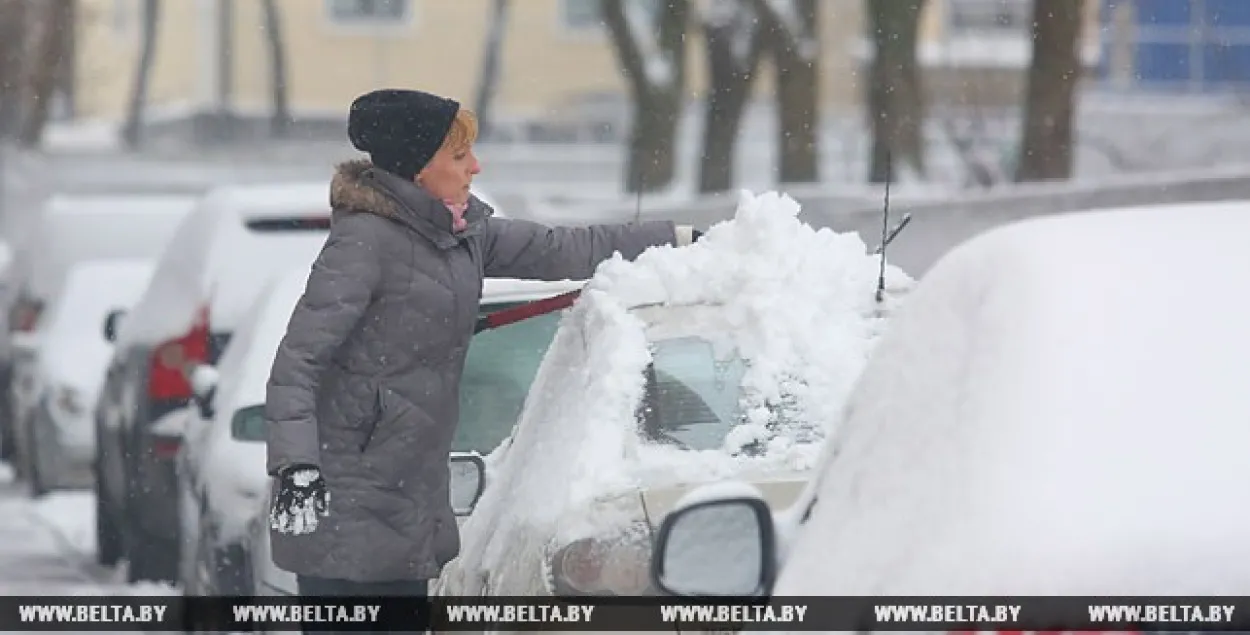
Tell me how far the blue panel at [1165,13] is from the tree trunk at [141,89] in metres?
15.7

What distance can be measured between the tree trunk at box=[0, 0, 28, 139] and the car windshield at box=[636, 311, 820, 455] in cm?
3694

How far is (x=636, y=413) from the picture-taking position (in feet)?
16.7

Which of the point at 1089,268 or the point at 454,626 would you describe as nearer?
the point at 1089,268

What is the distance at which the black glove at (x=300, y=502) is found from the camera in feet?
16.9

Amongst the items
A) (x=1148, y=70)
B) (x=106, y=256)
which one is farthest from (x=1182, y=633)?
(x=1148, y=70)

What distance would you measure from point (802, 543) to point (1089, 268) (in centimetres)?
54

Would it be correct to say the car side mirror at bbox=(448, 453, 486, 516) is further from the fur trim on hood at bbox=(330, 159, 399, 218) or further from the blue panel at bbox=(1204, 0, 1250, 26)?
the blue panel at bbox=(1204, 0, 1250, 26)

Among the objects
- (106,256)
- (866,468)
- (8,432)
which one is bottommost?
(8,432)

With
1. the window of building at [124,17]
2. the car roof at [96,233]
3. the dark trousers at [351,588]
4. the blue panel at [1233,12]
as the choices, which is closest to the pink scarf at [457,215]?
the dark trousers at [351,588]

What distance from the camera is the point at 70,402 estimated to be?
1455 cm

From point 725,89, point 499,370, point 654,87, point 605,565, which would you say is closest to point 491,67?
point 654,87

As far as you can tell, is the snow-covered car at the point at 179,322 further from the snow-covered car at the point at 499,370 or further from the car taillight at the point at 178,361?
the snow-covered car at the point at 499,370

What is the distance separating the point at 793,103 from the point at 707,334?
1942cm

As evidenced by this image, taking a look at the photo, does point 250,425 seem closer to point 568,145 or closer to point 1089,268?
point 1089,268
